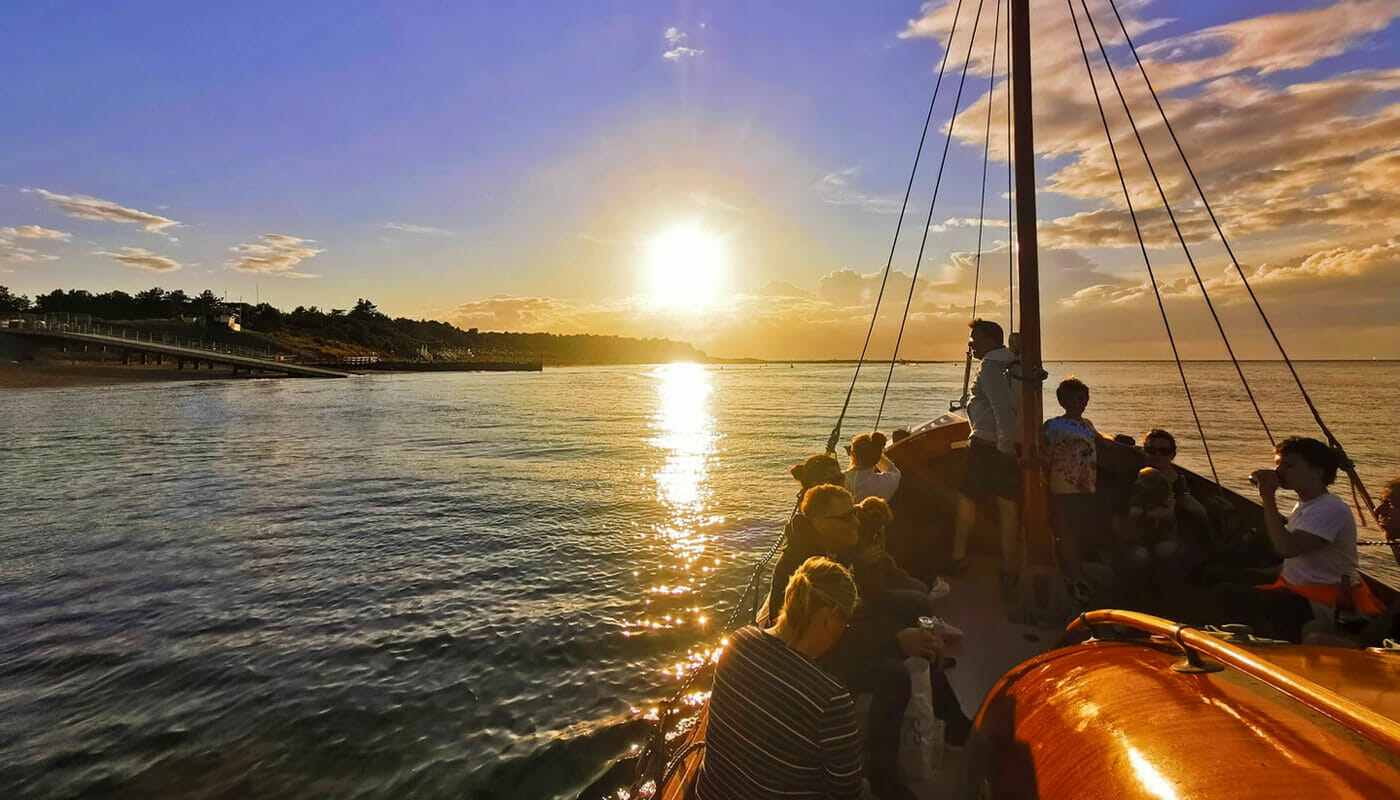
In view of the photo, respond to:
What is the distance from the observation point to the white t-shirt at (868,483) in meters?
6.77

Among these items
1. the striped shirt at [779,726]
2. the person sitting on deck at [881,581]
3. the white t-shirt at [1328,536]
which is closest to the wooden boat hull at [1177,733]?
the striped shirt at [779,726]

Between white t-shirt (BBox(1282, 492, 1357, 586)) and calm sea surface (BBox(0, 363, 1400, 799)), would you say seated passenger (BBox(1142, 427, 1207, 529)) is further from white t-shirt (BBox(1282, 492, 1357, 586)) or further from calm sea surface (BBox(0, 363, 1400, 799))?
calm sea surface (BBox(0, 363, 1400, 799))

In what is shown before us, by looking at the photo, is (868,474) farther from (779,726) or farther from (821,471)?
(779,726)

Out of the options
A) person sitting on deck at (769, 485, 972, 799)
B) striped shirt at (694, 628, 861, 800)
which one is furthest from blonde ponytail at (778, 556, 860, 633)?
person sitting on deck at (769, 485, 972, 799)

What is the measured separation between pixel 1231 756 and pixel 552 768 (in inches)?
225

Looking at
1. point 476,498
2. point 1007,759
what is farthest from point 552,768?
point 476,498

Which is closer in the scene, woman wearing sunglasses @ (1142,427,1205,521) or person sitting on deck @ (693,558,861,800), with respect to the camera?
person sitting on deck @ (693,558,861,800)

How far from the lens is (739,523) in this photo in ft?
51.1

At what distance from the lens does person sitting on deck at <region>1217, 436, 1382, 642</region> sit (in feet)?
14.0

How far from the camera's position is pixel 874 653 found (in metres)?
3.91

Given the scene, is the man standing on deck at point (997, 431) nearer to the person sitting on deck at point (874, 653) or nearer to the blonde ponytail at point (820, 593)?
the person sitting on deck at point (874, 653)

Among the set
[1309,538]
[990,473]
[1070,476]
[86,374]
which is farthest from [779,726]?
[86,374]

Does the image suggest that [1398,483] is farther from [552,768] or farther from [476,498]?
[476,498]

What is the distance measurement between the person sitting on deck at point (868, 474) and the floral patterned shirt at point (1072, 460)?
5.09ft
